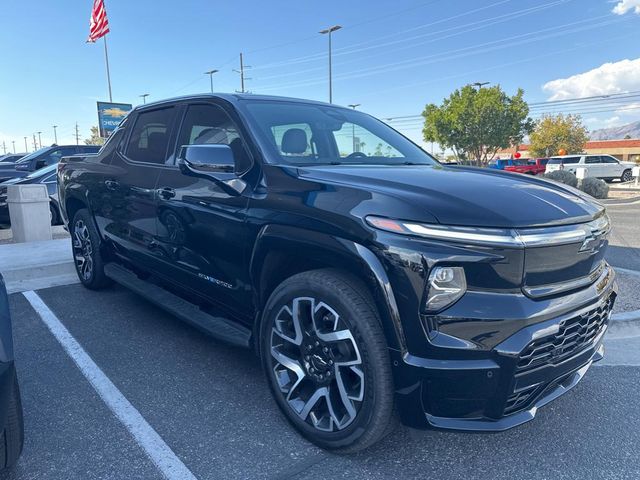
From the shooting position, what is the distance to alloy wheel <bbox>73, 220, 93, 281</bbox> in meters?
4.77

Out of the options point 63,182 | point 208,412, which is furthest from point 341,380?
point 63,182

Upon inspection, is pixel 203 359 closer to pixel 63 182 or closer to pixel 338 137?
pixel 338 137

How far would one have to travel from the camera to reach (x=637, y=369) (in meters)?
3.34

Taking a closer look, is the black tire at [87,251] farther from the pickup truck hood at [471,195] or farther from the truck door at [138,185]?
the pickup truck hood at [471,195]

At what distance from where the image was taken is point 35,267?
5484 millimetres

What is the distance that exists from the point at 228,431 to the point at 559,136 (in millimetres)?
61783

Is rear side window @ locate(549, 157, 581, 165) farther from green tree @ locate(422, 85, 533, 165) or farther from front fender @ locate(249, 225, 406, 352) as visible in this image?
front fender @ locate(249, 225, 406, 352)

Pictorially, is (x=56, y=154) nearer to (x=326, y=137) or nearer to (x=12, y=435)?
(x=326, y=137)

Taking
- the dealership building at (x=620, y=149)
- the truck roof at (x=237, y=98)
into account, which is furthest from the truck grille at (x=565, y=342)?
the dealership building at (x=620, y=149)

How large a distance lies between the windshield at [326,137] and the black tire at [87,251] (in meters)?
2.49

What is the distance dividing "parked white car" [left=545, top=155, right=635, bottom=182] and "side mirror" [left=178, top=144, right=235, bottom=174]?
30449mm

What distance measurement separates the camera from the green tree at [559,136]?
55.4 meters

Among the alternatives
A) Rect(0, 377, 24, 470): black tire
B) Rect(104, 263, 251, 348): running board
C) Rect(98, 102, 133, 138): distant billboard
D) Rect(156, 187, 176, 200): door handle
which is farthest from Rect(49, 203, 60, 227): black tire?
Rect(98, 102, 133, 138): distant billboard

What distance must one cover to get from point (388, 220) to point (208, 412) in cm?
161
